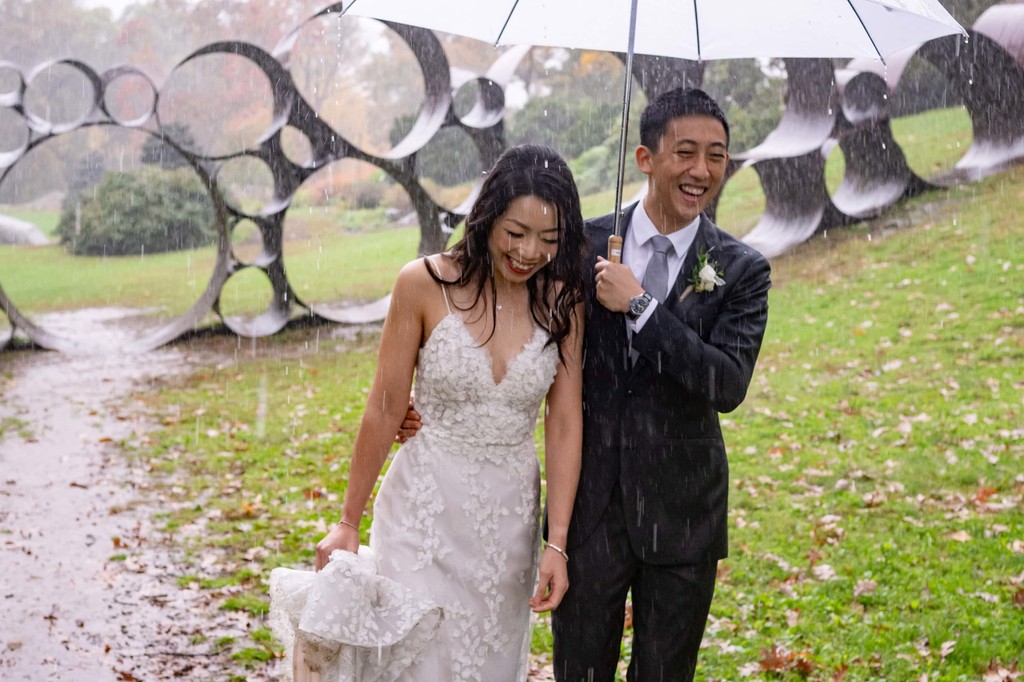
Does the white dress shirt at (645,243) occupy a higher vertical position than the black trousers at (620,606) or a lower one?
higher

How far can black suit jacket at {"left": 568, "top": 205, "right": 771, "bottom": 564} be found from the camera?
3.28 m

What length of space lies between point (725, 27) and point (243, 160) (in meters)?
A: 21.2

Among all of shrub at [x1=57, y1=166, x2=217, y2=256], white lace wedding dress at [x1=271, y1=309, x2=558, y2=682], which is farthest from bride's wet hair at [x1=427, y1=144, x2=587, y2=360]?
shrub at [x1=57, y1=166, x2=217, y2=256]

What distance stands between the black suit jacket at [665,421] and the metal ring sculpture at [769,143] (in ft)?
29.3

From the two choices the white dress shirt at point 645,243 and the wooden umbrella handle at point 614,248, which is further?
the white dress shirt at point 645,243

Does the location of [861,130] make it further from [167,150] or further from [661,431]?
[167,150]

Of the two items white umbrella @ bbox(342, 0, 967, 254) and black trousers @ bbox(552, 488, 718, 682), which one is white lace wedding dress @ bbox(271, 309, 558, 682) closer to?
black trousers @ bbox(552, 488, 718, 682)

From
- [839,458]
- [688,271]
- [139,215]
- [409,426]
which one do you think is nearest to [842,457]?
[839,458]

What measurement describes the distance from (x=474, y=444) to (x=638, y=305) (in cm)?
Result: 70

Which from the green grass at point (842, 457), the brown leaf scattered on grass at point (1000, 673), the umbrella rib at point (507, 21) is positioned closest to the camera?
the umbrella rib at point (507, 21)

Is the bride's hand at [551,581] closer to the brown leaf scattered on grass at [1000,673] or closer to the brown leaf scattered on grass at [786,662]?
the brown leaf scattered on grass at [786,662]

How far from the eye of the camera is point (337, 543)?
10.6 ft

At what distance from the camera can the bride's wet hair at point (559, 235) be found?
10.3ft

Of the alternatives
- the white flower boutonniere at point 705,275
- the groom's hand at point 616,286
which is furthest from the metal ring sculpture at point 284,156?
the groom's hand at point 616,286
